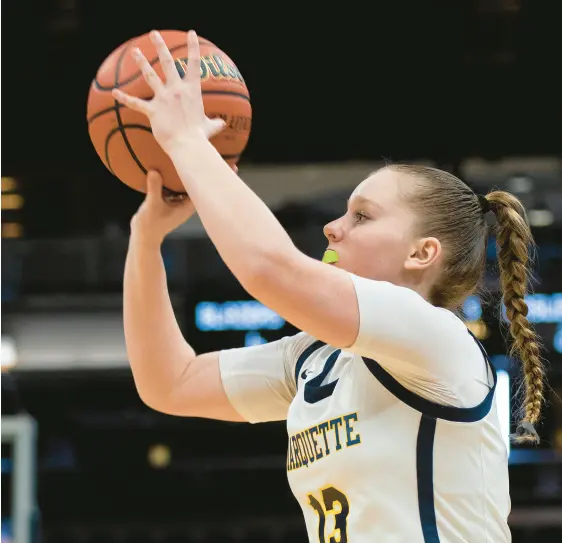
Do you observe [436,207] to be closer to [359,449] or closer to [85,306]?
[359,449]

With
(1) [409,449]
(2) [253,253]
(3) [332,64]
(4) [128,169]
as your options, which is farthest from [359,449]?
(3) [332,64]

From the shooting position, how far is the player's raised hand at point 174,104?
1.70 m

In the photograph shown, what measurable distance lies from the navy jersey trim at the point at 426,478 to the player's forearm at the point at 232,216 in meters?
0.38

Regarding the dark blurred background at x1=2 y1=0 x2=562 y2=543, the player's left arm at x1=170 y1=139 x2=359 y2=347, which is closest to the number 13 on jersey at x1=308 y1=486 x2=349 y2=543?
the player's left arm at x1=170 y1=139 x2=359 y2=347

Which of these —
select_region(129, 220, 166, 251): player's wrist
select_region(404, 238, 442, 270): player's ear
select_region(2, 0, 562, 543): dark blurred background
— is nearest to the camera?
select_region(404, 238, 442, 270): player's ear

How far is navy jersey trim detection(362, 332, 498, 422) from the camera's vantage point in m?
1.74

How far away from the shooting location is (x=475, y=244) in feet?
6.49

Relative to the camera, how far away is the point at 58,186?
8.27m

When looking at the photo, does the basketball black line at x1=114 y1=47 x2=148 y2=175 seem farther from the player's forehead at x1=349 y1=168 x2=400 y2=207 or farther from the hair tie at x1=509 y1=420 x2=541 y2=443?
the hair tie at x1=509 y1=420 x2=541 y2=443

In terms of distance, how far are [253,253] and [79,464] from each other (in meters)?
7.88

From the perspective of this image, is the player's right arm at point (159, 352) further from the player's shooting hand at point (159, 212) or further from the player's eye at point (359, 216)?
the player's eye at point (359, 216)

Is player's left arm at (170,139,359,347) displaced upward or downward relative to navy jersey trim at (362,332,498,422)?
upward

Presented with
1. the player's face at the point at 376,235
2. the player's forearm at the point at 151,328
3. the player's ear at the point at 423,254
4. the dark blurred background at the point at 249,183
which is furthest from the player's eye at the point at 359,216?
the dark blurred background at the point at 249,183

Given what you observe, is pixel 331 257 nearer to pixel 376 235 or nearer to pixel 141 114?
pixel 376 235
